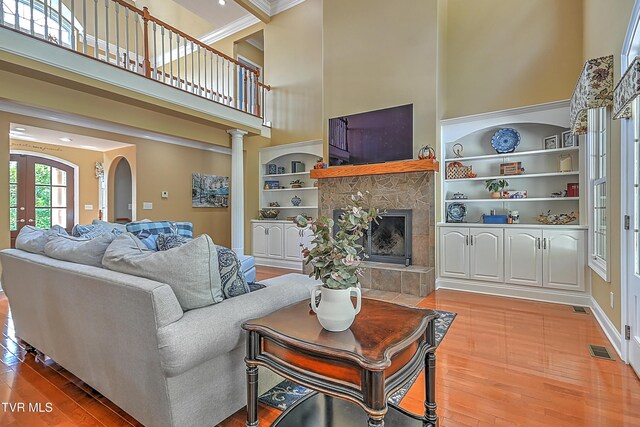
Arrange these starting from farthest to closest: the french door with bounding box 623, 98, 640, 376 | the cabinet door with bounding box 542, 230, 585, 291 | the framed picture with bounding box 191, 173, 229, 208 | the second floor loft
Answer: the framed picture with bounding box 191, 173, 229, 208
the cabinet door with bounding box 542, 230, 585, 291
the second floor loft
the french door with bounding box 623, 98, 640, 376

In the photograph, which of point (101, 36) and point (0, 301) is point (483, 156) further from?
point (101, 36)

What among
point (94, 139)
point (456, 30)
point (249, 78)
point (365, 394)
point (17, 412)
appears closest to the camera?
point (365, 394)

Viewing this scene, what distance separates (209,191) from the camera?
7.07 metres

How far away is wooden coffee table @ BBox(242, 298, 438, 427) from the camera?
1.01 meters

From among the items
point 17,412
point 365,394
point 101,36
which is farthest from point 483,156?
point 101,36

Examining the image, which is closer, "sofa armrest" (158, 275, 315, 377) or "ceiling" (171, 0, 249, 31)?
"sofa armrest" (158, 275, 315, 377)

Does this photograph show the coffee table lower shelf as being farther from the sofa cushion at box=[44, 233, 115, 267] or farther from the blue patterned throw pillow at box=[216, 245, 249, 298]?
the sofa cushion at box=[44, 233, 115, 267]

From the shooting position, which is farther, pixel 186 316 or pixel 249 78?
pixel 249 78

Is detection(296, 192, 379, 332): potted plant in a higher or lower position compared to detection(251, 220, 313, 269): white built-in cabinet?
higher

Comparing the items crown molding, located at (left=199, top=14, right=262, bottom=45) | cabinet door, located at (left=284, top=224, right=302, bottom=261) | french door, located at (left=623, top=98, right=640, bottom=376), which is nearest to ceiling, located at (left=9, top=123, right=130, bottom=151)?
cabinet door, located at (left=284, top=224, right=302, bottom=261)

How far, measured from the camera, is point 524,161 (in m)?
4.39

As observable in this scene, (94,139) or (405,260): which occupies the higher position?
(94,139)

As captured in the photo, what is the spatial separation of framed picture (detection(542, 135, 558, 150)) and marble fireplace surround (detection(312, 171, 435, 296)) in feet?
4.87

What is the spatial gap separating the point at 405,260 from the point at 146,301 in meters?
3.77
